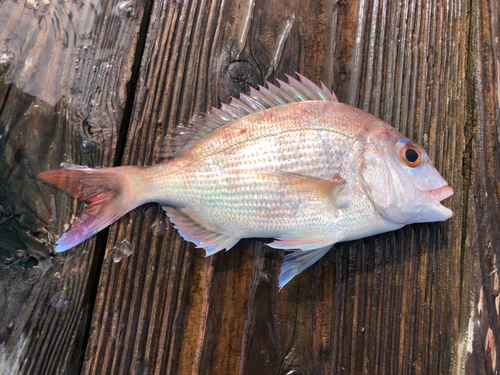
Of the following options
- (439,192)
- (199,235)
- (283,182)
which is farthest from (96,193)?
(439,192)

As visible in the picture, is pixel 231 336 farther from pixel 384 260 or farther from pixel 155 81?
pixel 155 81

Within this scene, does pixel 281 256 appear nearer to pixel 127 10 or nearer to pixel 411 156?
pixel 411 156

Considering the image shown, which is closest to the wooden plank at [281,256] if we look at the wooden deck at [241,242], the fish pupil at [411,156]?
the wooden deck at [241,242]

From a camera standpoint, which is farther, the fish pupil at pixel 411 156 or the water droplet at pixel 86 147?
the water droplet at pixel 86 147

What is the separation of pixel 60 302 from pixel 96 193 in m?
0.44

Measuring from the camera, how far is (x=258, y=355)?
120 centimetres

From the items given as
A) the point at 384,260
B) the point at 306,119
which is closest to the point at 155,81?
the point at 306,119

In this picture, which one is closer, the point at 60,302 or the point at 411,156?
the point at 411,156

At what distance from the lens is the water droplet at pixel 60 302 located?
1179mm

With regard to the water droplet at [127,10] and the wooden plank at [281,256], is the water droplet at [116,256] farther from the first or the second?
the water droplet at [127,10]

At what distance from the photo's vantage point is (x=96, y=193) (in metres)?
1.14

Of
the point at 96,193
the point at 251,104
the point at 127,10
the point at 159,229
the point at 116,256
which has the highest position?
the point at 127,10

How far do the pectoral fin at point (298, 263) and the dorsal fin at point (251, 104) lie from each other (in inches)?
21.4

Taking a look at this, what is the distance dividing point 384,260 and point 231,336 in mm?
652
